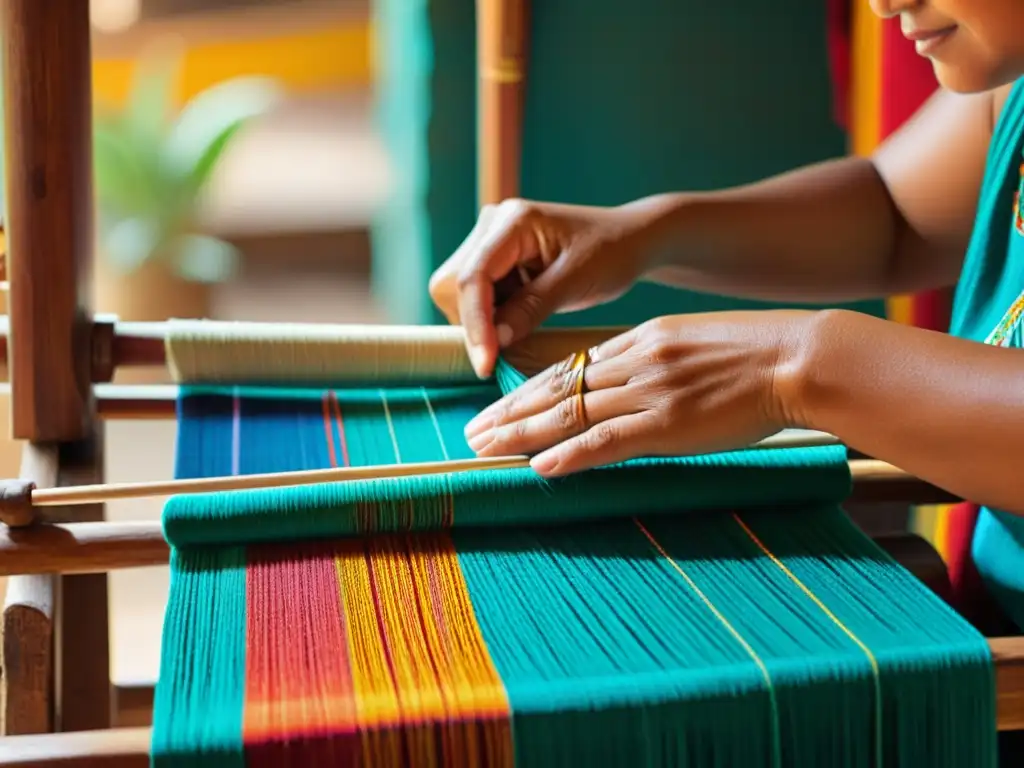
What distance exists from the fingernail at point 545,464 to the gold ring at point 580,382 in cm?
4

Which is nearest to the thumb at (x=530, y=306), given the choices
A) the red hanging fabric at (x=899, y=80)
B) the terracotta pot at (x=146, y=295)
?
the red hanging fabric at (x=899, y=80)

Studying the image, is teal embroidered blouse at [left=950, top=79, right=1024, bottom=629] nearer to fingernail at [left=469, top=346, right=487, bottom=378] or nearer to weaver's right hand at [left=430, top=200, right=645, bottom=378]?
weaver's right hand at [left=430, top=200, right=645, bottom=378]

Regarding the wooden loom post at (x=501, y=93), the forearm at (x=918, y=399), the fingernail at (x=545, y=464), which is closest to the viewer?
the forearm at (x=918, y=399)

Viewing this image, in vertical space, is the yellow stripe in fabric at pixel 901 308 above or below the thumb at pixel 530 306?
below

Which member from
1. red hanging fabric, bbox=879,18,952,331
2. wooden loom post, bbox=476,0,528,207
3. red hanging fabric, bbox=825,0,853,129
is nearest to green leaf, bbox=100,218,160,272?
wooden loom post, bbox=476,0,528,207

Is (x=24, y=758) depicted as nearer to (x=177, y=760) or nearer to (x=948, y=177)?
(x=177, y=760)

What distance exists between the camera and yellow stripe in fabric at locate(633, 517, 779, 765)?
0.64 metres

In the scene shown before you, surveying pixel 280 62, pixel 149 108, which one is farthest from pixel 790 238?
pixel 280 62

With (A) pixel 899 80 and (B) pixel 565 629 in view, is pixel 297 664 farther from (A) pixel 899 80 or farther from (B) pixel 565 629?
(A) pixel 899 80

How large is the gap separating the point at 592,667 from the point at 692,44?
1.36 m

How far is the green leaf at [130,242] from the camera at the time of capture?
2611mm

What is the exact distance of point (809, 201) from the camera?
113 centimetres

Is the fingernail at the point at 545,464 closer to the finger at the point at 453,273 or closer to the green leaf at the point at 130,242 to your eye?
the finger at the point at 453,273

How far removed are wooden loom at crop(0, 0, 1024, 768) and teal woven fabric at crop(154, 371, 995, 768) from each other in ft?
0.37
